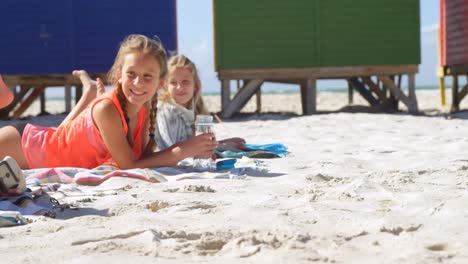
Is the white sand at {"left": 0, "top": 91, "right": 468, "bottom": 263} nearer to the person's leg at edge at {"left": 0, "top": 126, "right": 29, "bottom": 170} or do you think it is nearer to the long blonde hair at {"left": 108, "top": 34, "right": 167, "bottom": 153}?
the long blonde hair at {"left": 108, "top": 34, "right": 167, "bottom": 153}

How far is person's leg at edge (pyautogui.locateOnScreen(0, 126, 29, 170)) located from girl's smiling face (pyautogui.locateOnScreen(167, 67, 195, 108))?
3.66 feet

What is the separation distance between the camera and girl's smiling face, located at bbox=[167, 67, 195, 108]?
4.46 m

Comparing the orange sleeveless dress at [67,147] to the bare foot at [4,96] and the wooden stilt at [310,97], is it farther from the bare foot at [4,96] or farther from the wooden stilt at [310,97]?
the wooden stilt at [310,97]

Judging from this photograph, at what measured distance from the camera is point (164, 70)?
372 centimetres

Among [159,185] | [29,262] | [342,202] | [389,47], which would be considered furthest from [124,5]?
[29,262]

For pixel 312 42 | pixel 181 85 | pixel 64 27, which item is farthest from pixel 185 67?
pixel 64 27

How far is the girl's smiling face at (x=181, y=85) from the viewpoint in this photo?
446 cm

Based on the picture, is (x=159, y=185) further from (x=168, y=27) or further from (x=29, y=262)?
(x=168, y=27)

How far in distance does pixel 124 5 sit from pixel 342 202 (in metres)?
8.27

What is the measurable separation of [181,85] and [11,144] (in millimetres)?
1213

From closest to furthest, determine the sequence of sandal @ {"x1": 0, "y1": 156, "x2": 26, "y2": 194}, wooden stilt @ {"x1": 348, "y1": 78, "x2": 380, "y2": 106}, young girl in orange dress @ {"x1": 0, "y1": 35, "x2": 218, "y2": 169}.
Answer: sandal @ {"x1": 0, "y1": 156, "x2": 26, "y2": 194} → young girl in orange dress @ {"x1": 0, "y1": 35, "x2": 218, "y2": 169} → wooden stilt @ {"x1": 348, "y1": 78, "x2": 380, "y2": 106}

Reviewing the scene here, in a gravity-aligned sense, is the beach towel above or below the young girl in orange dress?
below

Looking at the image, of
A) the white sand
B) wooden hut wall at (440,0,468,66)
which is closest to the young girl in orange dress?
the white sand

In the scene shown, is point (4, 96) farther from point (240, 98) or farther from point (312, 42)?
point (312, 42)
